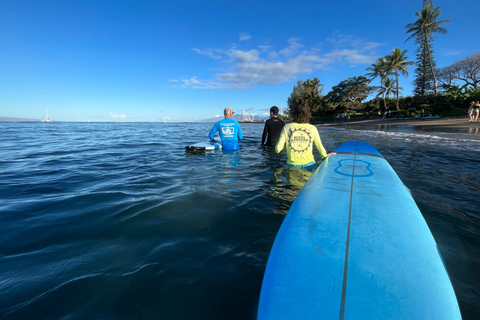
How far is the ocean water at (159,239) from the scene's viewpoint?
4.74 ft

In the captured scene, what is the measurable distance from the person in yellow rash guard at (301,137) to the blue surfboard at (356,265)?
6.22 feet

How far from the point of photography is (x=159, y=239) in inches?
85.4

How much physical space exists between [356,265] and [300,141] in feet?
9.31

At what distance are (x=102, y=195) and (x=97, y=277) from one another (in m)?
2.06

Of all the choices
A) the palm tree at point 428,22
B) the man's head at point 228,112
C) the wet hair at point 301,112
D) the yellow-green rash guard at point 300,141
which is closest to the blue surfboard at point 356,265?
the yellow-green rash guard at point 300,141

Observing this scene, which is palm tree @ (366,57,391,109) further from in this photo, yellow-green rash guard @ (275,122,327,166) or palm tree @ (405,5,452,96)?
yellow-green rash guard @ (275,122,327,166)

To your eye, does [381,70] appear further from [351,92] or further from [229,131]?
[229,131]

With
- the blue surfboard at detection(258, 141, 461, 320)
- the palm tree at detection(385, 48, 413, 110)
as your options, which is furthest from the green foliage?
the blue surfboard at detection(258, 141, 461, 320)

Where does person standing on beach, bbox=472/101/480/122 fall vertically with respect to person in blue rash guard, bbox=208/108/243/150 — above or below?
above

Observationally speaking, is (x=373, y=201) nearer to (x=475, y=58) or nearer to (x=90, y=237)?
(x=90, y=237)

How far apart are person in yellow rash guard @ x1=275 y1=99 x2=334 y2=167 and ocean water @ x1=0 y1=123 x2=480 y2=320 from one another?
13.6 inches

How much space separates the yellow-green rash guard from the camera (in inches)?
146

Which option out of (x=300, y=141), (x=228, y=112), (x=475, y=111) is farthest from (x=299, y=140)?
(x=475, y=111)

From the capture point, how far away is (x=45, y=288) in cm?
154
